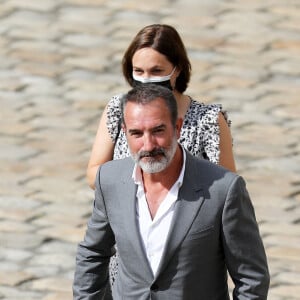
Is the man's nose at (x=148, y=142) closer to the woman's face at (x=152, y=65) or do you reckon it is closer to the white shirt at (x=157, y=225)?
the white shirt at (x=157, y=225)

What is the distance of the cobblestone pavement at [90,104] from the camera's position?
26.3 feet

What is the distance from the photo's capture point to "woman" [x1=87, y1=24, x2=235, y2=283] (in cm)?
543

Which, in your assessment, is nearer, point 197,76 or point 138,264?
point 138,264

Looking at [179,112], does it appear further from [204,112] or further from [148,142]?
[148,142]

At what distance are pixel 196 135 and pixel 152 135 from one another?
1040 mm

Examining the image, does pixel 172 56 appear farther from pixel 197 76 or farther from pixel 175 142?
pixel 197 76

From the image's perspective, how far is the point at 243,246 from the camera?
4543mm

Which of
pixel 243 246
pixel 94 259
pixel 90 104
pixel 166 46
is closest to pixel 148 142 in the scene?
pixel 243 246

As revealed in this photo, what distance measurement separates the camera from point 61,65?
1070 cm

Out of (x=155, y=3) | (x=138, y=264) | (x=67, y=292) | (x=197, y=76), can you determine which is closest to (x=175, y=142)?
(x=138, y=264)

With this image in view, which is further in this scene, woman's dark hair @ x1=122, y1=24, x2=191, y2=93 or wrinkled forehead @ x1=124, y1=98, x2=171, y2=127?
woman's dark hair @ x1=122, y1=24, x2=191, y2=93

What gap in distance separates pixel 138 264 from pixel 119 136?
3.35 ft

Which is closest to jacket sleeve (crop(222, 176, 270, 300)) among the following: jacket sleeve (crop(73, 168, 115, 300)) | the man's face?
the man's face

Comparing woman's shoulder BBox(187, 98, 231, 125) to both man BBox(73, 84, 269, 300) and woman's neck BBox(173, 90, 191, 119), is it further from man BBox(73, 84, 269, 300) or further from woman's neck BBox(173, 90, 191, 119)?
man BBox(73, 84, 269, 300)
